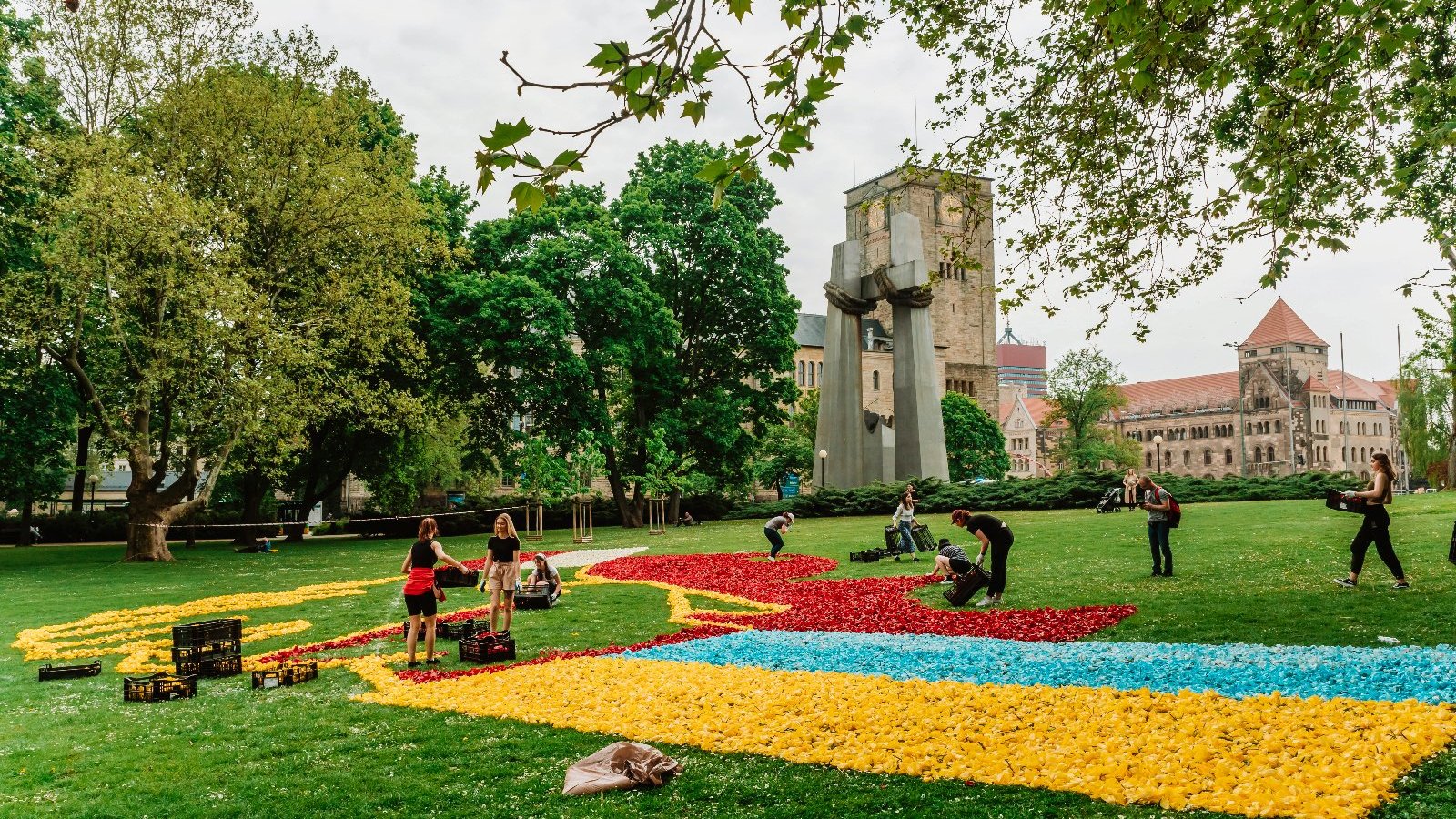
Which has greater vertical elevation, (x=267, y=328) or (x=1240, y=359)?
(x=1240, y=359)

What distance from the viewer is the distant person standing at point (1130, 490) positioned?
110 ft

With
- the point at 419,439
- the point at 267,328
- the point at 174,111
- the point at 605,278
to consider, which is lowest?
the point at 419,439

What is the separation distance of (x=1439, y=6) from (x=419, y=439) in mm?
44836

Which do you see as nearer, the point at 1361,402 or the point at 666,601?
the point at 666,601

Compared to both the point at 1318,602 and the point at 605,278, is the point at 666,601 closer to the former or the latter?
the point at 1318,602

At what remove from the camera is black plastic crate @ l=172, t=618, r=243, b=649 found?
13609mm

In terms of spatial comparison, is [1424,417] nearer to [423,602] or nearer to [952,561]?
[952,561]

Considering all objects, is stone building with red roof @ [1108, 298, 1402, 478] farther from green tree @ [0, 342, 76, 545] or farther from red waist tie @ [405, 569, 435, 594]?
red waist tie @ [405, 569, 435, 594]

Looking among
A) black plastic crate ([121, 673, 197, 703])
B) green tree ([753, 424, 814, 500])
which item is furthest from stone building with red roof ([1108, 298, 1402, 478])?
black plastic crate ([121, 673, 197, 703])

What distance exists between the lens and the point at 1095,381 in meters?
87.2

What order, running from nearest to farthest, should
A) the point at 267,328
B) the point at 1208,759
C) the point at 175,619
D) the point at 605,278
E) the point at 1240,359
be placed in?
the point at 1208,759 → the point at 175,619 → the point at 267,328 → the point at 605,278 → the point at 1240,359

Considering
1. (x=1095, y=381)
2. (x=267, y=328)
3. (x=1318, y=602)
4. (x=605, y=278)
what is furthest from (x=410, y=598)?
(x=1095, y=381)

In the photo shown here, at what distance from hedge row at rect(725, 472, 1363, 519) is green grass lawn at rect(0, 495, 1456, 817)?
14.6 meters

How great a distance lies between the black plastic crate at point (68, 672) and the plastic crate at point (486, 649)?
16.8 feet
